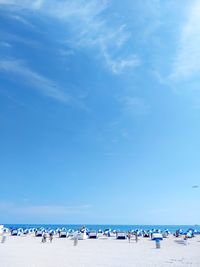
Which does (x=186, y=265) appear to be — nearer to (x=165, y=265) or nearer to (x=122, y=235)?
(x=165, y=265)

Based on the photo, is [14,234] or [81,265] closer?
[81,265]

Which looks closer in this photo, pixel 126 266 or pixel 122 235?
pixel 126 266

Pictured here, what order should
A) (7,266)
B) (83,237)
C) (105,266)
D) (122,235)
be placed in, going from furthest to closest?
1. (122,235)
2. (83,237)
3. (105,266)
4. (7,266)

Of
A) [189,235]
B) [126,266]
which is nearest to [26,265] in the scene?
[126,266]

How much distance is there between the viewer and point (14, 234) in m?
50.8

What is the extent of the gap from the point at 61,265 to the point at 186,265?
604 cm

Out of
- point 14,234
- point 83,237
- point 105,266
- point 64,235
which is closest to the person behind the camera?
point 105,266

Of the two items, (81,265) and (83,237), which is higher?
(83,237)

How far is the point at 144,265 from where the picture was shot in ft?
49.3

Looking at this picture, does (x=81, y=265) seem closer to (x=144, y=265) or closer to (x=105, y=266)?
(x=105, y=266)

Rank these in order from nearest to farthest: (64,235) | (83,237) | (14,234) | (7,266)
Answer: (7,266), (83,237), (64,235), (14,234)

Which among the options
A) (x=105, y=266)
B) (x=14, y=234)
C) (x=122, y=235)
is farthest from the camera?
(x=14, y=234)

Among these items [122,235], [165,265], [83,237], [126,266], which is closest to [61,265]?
[126,266]

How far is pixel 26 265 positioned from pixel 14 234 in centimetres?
4001
